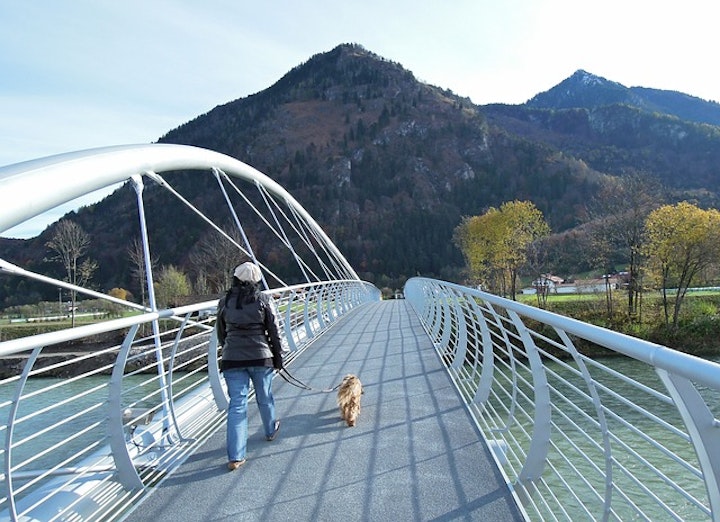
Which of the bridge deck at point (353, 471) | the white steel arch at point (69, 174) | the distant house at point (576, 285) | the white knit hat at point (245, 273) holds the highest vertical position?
the white steel arch at point (69, 174)

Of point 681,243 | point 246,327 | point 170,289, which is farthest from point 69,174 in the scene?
point 170,289

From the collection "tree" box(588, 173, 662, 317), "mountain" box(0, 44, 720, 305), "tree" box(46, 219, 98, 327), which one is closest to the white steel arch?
"tree" box(46, 219, 98, 327)

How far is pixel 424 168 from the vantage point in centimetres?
13162

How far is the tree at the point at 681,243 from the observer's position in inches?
1097

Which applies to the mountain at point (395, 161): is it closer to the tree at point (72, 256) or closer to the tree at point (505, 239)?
the tree at point (72, 256)

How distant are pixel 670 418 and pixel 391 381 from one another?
33.8 feet

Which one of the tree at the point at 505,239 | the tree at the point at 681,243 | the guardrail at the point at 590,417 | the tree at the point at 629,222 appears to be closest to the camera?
the guardrail at the point at 590,417

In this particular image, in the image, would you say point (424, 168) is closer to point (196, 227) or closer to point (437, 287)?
point (196, 227)

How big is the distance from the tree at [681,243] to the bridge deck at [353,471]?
1101 inches

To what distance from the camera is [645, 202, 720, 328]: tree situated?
27875 millimetres

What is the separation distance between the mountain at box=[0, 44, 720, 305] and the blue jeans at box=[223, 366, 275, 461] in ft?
226

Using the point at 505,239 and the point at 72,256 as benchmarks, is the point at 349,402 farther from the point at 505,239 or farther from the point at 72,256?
the point at 72,256

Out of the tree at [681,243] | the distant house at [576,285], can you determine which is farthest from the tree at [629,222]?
the distant house at [576,285]

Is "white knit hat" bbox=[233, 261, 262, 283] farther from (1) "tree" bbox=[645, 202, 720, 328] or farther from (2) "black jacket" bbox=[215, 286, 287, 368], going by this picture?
(1) "tree" bbox=[645, 202, 720, 328]
